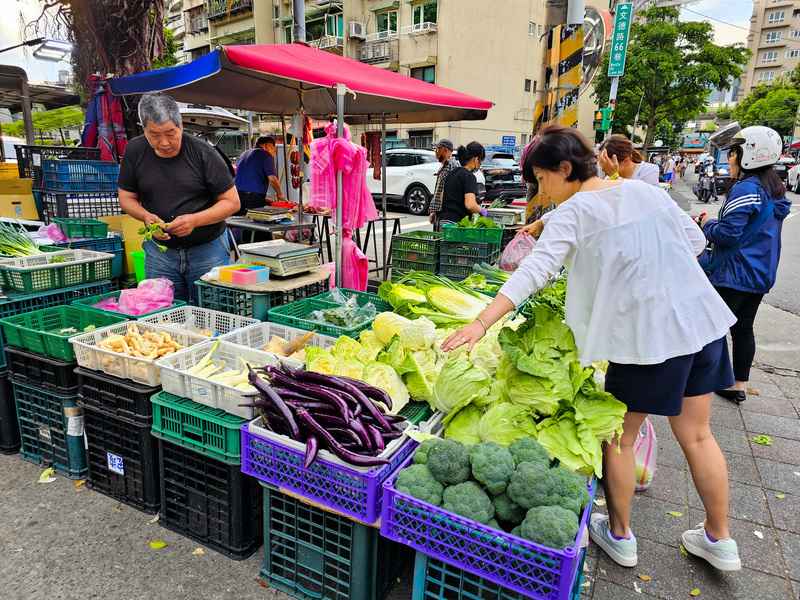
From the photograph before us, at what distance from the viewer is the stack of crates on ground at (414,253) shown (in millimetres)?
5719

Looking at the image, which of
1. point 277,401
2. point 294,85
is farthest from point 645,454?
point 294,85

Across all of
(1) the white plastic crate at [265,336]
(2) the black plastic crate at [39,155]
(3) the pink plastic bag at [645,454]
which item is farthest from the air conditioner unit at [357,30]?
(3) the pink plastic bag at [645,454]

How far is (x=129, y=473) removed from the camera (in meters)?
2.96

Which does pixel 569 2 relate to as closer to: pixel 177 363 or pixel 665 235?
pixel 665 235

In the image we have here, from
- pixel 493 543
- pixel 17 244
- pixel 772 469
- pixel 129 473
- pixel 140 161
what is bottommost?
pixel 772 469

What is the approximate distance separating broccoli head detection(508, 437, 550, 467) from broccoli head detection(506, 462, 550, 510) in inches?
3.9

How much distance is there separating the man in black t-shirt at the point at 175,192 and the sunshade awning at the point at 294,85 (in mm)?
741

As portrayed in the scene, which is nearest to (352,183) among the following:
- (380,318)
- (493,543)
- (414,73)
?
(380,318)

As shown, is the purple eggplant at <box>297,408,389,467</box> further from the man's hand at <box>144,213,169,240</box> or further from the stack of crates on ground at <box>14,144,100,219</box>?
the stack of crates on ground at <box>14,144,100,219</box>

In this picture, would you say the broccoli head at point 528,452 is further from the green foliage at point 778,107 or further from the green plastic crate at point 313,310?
the green foliage at point 778,107

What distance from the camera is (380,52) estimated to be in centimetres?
3039

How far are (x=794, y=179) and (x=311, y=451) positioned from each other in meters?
37.3

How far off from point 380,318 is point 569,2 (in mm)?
4022

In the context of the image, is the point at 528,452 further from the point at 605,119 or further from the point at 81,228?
the point at 605,119
